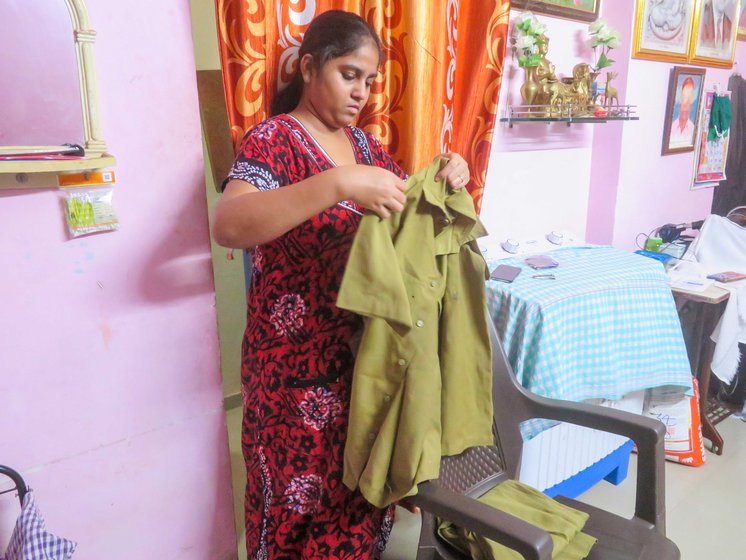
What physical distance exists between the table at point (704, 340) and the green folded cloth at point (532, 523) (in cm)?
129

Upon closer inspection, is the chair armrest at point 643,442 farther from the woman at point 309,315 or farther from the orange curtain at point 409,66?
the orange curtain at point 409,66

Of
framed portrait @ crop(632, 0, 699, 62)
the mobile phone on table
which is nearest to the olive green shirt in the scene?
the mobile phone on table

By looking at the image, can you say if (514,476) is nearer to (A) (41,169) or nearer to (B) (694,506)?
(B) (694,506)

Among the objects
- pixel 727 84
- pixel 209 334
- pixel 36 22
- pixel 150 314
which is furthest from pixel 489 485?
pixel 727 84

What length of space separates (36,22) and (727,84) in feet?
11.3

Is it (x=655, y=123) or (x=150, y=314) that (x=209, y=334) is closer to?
(x=150, y=314)

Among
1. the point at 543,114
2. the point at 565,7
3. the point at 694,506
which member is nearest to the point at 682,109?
the point at 565,7

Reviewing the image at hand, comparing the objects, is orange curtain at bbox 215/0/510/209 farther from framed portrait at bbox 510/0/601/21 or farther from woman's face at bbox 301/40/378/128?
framed portrait at bbox 510/0/601/21

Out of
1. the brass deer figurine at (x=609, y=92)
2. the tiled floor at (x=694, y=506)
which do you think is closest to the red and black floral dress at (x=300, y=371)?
the tiled floor at (x=694, y=506)

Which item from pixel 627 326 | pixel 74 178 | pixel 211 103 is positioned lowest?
pixel 627 326

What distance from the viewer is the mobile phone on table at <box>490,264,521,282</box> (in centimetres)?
176

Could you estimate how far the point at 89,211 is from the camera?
115 centimetres

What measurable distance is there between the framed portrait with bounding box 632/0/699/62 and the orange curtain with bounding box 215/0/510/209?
1.07m

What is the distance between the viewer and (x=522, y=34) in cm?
193
